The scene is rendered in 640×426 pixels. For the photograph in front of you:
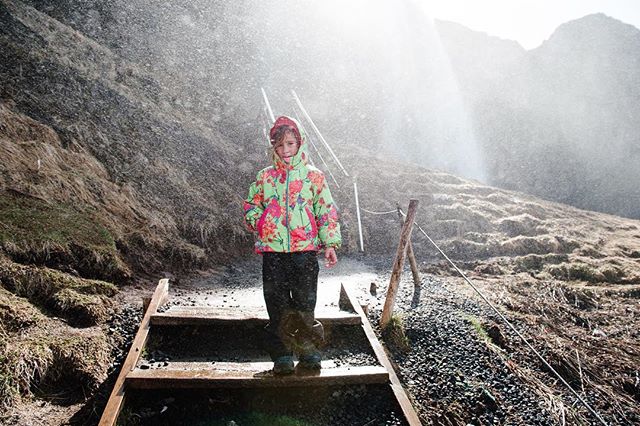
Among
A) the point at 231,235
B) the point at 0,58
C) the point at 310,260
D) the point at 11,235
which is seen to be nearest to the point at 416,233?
the point at 231,235

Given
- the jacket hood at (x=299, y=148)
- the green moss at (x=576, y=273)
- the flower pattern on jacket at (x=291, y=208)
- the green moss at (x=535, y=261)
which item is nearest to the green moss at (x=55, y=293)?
the flower pattern on jacket at (x=291, y=208)

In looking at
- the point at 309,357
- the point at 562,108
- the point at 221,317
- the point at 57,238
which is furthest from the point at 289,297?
the point at 562,108

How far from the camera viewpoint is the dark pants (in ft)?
11.9

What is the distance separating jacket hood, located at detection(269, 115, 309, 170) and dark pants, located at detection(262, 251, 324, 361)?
2.92ft

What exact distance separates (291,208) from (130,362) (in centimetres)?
214

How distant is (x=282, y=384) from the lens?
11.3 ft

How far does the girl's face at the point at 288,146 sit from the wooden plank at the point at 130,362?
2439 mm

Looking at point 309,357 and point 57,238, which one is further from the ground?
point 57,238

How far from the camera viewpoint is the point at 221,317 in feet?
14.1

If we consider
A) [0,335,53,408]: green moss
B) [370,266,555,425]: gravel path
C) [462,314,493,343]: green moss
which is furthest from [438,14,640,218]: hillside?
[0,335,53,408]: green moss

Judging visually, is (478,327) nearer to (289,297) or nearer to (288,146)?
(289,297)

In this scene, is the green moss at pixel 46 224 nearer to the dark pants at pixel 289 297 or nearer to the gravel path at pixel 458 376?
the dark pants at pixel 289 297

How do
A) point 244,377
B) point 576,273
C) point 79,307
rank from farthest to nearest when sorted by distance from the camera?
point 576,273 → point 79,307 → point 244,377

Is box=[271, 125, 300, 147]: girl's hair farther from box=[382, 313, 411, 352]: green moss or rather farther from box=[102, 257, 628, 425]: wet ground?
box=[382, 313, 411, 352]: green moss
